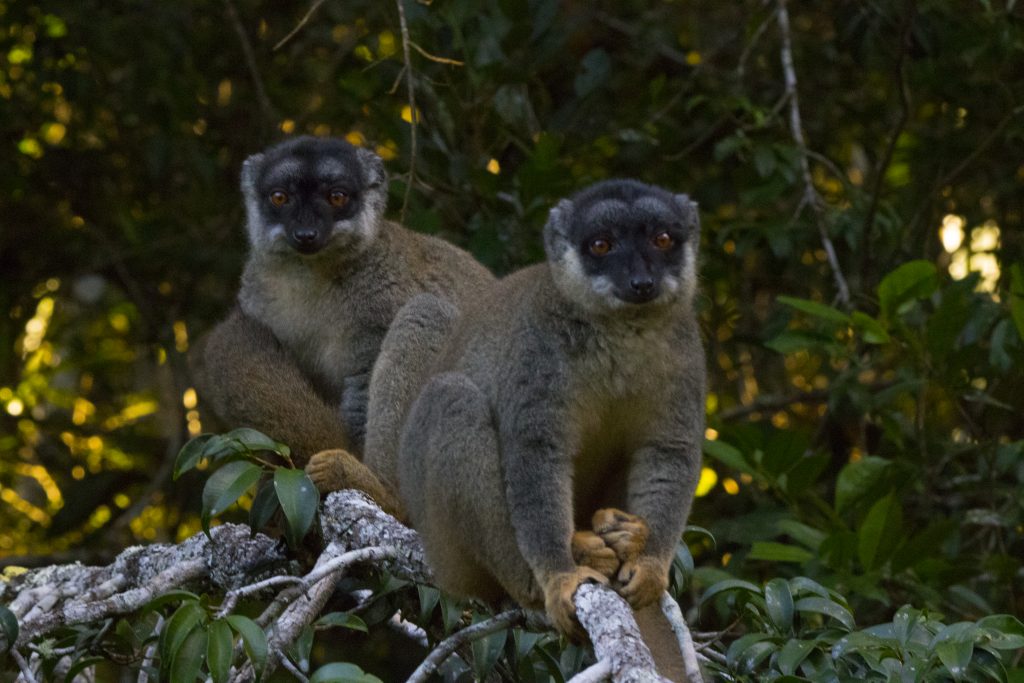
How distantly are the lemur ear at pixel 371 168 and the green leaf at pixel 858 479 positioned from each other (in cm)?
299

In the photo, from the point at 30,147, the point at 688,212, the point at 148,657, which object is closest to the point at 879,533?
the point at 688,212

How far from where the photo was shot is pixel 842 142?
9766 mm

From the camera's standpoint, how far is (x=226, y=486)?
14.8ft

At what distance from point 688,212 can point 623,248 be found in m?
0.44

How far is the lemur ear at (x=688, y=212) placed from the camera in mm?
5395

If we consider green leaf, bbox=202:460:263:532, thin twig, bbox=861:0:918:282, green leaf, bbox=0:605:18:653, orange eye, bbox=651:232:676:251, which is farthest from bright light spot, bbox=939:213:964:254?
green leaf, bbox=0:605:18:653

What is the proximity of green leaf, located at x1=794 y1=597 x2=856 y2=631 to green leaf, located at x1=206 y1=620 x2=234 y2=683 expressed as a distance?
208cm

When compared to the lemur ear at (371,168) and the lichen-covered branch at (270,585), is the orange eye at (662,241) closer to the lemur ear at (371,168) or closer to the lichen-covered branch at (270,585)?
the lichen-covered branch at (270,585)

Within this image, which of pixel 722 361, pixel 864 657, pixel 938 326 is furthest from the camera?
pixel 722 361

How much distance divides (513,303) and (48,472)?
19.0 feet

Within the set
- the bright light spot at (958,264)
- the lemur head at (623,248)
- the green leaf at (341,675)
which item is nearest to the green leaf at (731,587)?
the lemur head at (623,248)

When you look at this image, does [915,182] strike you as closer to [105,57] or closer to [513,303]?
[513,303]

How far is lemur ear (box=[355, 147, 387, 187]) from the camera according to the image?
7.20 metres

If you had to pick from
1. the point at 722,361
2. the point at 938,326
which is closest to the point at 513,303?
the point at 938,326
